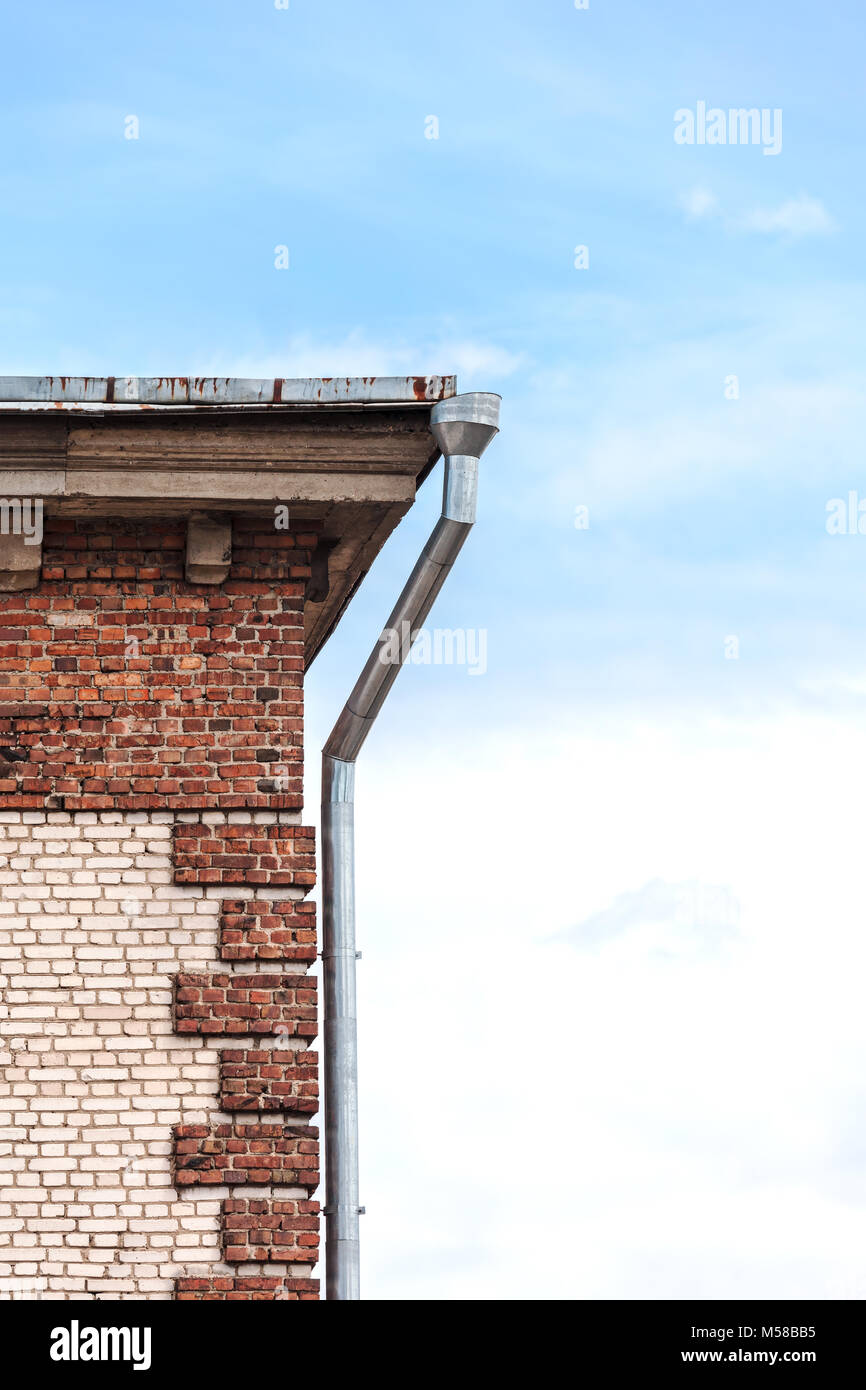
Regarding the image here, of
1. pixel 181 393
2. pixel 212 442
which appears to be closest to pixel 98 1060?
pixel 212 442

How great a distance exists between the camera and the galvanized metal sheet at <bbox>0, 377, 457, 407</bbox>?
8.22 m

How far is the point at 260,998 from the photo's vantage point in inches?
321

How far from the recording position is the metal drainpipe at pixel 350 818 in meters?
8.30

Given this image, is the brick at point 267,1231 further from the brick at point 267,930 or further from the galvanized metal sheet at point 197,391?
the galvanized metal sheet at point 197,391

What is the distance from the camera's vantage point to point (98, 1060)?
8.06 meters

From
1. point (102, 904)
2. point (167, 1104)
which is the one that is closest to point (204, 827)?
point (102, 904)

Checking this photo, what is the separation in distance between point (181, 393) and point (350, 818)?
2080 millimetres

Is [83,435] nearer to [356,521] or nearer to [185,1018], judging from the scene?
[356,521]

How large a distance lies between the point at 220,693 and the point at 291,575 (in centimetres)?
64

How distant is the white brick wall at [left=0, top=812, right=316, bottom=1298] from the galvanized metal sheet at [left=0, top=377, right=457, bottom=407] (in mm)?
1811

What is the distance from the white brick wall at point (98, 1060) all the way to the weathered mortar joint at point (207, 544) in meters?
1.13

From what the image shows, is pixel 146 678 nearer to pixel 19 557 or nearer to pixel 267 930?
pixel 19 557

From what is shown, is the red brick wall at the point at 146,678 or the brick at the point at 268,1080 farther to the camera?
the red brick wall at the point at 146,678

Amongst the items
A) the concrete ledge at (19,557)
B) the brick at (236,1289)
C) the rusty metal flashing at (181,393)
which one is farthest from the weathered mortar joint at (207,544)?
the brick at (236,1289)
